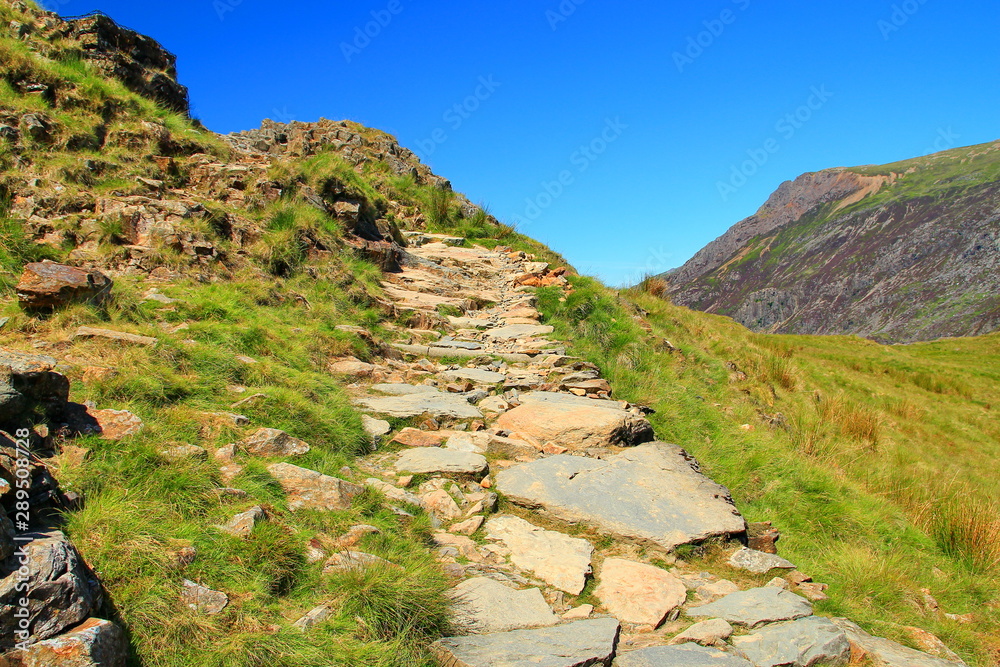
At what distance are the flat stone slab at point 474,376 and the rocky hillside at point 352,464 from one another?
0.10 metres

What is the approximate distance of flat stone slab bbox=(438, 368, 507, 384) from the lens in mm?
6184

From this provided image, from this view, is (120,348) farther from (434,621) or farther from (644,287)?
(644,287)

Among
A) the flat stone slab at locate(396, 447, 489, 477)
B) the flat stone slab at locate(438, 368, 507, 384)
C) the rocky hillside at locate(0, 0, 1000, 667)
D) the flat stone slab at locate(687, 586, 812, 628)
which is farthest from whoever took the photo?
the flat stone slab at locate(438, 368, 507, 384)

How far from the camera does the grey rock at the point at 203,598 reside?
2.04 meters

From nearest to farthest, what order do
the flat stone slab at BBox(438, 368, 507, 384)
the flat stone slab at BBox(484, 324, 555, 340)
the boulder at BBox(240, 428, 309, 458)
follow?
the boulder at BBox(240, 428, 309, 458)
the flat stone slab at BBox(438, 368, 507, 384)
the flat stone slab at BBox(484, 324, 555, 340)

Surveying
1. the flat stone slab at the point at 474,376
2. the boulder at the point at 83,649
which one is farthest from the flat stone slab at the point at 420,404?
the boulder at the point at 83,649

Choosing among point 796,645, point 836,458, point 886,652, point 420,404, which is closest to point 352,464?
point 420,404

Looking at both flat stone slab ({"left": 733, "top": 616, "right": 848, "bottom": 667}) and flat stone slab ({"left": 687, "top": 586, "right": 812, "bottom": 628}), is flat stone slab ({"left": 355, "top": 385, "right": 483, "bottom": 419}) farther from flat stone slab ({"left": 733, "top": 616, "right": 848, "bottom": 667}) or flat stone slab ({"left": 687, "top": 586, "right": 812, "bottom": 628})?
flat stone slab ({"left": 733, "top": 616, "right": 848, "bottom": 667})

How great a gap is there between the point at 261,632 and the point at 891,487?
6.45m

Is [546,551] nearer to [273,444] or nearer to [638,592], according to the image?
[638,592]

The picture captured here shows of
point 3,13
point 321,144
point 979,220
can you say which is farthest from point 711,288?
point 3,13

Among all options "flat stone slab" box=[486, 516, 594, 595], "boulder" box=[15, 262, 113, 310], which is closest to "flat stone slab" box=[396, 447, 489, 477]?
"flat stone slab" box=[486, 516, 594, 595]

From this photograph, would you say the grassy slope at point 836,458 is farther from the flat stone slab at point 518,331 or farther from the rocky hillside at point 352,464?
the flat stone slab at point 518,331
